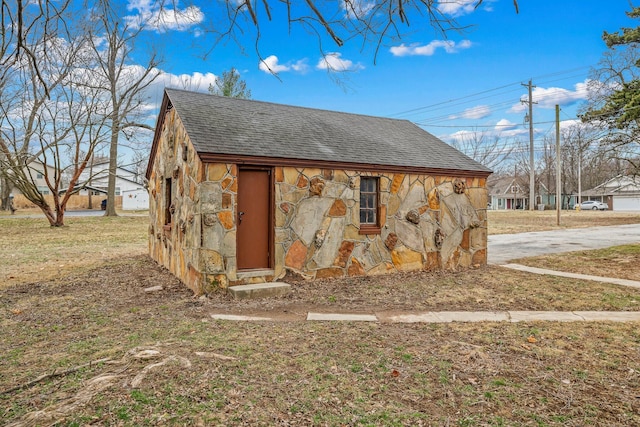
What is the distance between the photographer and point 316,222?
309 inches

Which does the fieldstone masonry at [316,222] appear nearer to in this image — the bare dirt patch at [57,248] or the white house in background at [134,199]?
the bare dirt patch at [57,248]

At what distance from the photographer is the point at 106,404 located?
3.01 m

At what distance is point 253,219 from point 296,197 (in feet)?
2.98

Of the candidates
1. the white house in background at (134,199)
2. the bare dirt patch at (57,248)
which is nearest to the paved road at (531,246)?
the bare dirt patch at (57,248)

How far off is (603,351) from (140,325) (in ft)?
17.4

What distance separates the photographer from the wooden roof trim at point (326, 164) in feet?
22.4

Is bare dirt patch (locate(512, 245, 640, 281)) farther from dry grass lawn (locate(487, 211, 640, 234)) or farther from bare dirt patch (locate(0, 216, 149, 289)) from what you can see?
bare dirt patch (locate(0, 216, 149, 289))

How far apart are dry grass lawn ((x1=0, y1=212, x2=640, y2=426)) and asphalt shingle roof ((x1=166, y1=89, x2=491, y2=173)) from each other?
8.53ft

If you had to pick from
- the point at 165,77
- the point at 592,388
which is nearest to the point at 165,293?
the point at 592,388

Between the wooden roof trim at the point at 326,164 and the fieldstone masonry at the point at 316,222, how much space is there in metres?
0.11

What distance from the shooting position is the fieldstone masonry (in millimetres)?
6824

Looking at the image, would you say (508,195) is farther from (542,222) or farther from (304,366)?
(304,366)

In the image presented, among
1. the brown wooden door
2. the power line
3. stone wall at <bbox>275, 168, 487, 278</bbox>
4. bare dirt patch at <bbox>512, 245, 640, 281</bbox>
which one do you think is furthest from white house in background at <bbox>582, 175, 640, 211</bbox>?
the brown wooden door

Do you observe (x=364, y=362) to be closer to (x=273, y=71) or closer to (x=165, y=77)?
(x=273, y=71)
